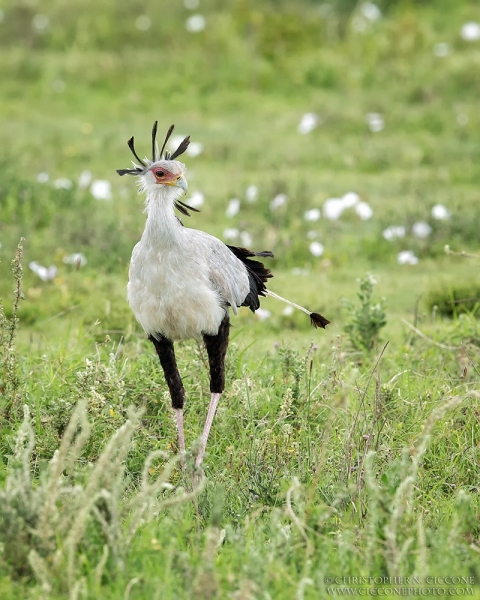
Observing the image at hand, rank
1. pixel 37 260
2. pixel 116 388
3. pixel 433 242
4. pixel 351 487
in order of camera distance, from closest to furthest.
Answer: pixel 351 487, pixel 116 388, pixel 37 260, pixel 433 242

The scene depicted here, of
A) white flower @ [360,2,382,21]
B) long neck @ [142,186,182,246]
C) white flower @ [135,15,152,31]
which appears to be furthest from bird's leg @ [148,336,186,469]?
white flower @ [360,2,382,21]

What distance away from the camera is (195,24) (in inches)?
607

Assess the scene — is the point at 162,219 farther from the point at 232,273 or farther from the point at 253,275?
the point at 253,275

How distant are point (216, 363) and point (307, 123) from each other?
23.1ft

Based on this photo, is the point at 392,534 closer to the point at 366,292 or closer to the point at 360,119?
the point at 366,292

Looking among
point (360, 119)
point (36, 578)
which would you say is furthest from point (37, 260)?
point (360, 119)

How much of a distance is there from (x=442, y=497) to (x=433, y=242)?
4198 millimetres

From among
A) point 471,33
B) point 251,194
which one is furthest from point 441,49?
point 251,194

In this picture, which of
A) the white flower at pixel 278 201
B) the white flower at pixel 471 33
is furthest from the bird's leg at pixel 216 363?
the white flower at pixel 471 33

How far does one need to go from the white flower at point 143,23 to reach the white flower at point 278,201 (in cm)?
754

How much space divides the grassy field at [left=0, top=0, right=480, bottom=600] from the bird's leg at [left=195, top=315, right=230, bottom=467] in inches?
6.1

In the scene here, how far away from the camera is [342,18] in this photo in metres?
16.4

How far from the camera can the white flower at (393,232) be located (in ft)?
26.3

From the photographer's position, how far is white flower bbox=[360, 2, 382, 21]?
53.5 ft
